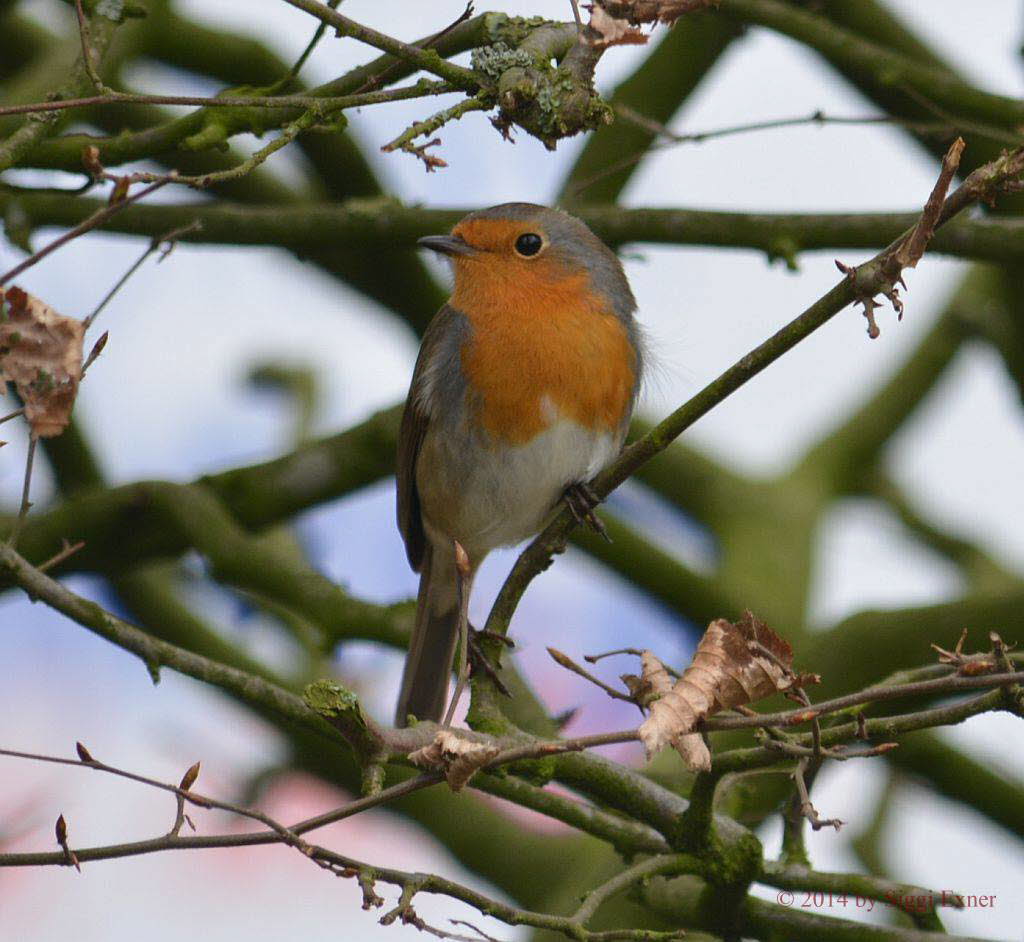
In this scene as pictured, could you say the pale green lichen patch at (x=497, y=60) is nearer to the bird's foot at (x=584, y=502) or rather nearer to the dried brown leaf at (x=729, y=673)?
the dried brown leaf at (x=729, y=673)

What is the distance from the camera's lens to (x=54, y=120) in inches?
113

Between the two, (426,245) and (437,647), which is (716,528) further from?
(426,245)

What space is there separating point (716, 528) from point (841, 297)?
12.7ft

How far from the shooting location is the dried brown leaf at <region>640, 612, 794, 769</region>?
212 cm

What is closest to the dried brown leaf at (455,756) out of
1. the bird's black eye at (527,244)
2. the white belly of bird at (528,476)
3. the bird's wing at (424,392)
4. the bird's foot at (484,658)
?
the bird's foot at (484,658)

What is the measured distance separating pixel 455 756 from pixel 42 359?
85 centimetres

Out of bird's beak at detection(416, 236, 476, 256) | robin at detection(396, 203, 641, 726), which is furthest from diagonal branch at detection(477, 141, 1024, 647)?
bird's beak at detection(416, 236, 476, 256)

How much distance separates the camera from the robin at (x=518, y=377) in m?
4.06

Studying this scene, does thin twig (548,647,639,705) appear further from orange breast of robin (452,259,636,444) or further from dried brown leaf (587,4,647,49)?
orange breast of robin (452,259,636,444)

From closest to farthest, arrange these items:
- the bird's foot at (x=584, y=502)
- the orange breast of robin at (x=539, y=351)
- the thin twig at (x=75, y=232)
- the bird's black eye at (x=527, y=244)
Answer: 1. the thin twig at (x=75, y=232)
2. the bird's foot at (x=584, y=502)
3. the orange breast of robin at (x=539, y=351)
4. the bird's black eye at (x=527, y=244)

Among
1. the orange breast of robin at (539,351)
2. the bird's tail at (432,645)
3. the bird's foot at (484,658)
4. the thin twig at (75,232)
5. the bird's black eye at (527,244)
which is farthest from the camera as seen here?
the bird's tail at (432,645)

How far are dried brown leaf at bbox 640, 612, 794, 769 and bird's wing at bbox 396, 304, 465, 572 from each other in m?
2.14

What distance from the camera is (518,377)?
4062 mm

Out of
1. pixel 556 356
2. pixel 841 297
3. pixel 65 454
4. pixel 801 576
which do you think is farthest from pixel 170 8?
pixel 841 297
